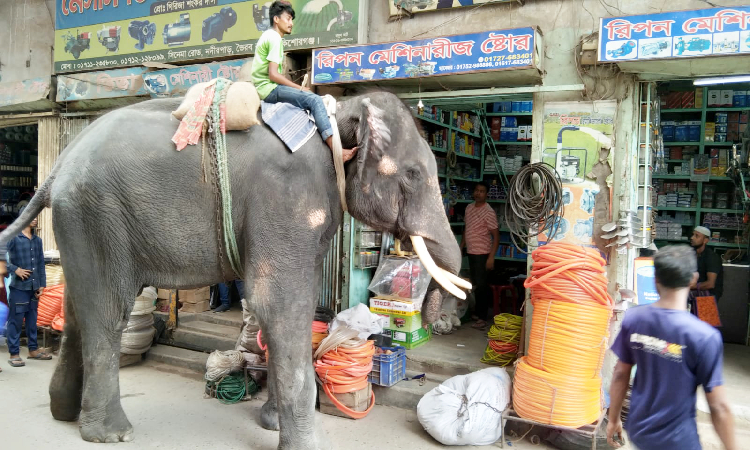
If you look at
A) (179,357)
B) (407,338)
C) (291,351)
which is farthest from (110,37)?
(291,351)

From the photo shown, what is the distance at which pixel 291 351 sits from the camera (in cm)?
325

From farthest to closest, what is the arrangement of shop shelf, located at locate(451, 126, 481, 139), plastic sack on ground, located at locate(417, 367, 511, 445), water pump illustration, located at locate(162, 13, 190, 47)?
shop shelf, located at locate(451, 126, 481, 139) → water pump illustration, located at locate(162, 13, 190, 47) → plastic sack on ground, located at locate(417, 367, 511, 445)

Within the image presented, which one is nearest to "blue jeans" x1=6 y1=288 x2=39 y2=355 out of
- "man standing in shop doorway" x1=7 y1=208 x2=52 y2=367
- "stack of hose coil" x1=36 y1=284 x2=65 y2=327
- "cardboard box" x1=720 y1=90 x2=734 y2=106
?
"man standing in shop doorway" x1=7 y1=208 x2=52 y2=367

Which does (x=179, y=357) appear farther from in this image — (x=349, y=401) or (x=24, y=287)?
(x=349, y=401)

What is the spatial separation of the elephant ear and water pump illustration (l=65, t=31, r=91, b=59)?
5.71 m

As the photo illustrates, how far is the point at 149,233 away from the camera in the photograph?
3.37m

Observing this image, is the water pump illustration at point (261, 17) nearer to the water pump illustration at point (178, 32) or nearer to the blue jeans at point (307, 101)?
the water pump illustration at point (178, 32)

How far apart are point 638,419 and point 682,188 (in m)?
6.94

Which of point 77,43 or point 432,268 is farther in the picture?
point 77,43

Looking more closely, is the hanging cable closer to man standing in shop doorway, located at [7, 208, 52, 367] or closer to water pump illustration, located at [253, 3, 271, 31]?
water pump illustration, located at [253, 3, 271, 31]

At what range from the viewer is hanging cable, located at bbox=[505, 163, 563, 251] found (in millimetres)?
4535

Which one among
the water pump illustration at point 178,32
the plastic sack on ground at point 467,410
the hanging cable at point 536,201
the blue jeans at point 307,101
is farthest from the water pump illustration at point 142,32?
the plastic sack on ground at point 467,410

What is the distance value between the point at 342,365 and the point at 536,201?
2.07 metres

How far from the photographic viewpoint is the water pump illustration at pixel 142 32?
6.84 metres
